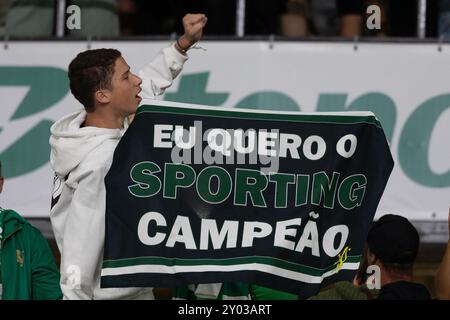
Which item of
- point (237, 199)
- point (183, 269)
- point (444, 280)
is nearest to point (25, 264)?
point (183, 269)

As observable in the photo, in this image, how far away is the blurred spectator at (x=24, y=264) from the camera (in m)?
4.91

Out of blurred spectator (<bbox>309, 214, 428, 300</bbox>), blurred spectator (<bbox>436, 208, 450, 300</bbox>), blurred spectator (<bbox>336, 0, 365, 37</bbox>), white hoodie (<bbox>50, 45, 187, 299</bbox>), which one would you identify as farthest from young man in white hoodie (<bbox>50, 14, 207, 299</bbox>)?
blurred spectator (<bbox>336, 0, 365, 37</bbox>)

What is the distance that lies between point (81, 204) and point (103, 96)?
0.46 metres

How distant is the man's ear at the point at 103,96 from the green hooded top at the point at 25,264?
1.98 ft

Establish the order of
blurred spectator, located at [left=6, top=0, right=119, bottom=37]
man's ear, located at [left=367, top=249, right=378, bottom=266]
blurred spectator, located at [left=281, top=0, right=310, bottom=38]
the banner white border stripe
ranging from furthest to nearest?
blurred spectator, located at [left=281, top=0, right=310, bottom=38] → blurred spectator, located at [left=6, top=0, right=119, bottom=37] → man's ear, located at [left=367, top=249, right=378, bottom=266] → the banner white border stripe

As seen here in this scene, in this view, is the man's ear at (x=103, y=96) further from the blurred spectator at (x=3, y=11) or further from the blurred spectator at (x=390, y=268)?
the blurred spectator at (x=3, y=11)

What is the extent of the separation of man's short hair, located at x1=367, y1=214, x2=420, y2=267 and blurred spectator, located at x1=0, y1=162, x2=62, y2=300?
4.31 ft

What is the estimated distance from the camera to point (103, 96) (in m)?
4.93

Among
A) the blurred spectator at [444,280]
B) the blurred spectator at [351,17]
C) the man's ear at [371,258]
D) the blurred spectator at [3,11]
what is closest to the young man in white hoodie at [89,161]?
the man's ear at [371,258]

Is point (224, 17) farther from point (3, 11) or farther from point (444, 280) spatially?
point (444, 280)

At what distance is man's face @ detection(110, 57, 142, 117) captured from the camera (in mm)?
4945

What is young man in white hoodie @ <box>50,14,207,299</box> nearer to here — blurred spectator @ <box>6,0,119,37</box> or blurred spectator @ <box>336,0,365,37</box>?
blurred spectator @ <box>6,0,119,37</box>

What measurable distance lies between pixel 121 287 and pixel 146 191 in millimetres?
382
